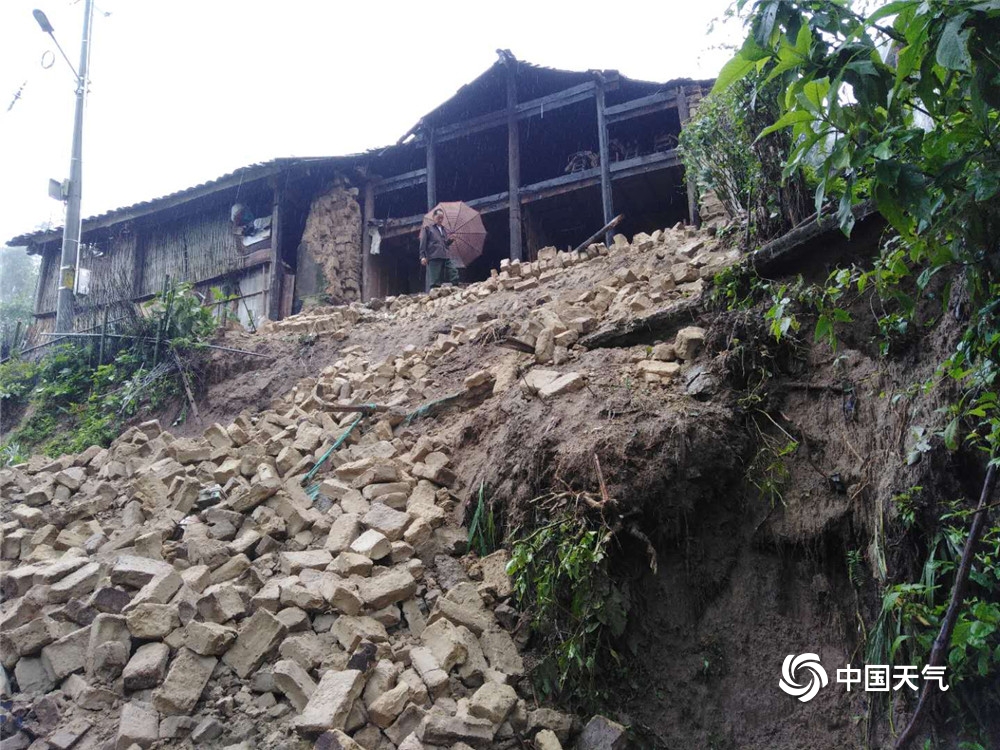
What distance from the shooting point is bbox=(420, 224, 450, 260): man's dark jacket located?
34.2 ft

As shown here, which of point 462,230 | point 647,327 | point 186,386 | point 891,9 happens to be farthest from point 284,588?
point 462,230

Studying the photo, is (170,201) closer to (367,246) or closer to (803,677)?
(367,246)

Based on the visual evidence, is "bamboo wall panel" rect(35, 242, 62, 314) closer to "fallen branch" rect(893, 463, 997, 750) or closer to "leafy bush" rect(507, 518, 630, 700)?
"leafy bush" rect(507, 518, 630, 700)

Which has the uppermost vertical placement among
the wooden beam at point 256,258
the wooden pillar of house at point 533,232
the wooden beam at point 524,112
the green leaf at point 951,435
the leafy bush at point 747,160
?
the wooden beam at point 524,112

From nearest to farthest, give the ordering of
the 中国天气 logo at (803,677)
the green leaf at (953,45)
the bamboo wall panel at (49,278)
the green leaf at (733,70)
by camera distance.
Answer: the green leaf at (953,45) < the green leaf at (733,70) < the 中国天气 logo at (803,677) < the bamboo wall panel at (49,278)

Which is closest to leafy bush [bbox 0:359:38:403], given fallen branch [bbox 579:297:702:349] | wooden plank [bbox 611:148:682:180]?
fallen branch [bbox 579:297:702:349]

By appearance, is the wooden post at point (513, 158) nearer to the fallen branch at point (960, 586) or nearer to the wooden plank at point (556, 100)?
the wooden plank at point (556, 100)

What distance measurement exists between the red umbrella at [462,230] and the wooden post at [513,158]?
62 centimetres

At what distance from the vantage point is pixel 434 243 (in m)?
10.4

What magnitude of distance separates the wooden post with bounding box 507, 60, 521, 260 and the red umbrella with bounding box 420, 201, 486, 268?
0.62m

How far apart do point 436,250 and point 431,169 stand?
256 cm

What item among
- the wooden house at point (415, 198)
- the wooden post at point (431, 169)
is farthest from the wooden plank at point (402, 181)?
the wooden post at point (431, 169)

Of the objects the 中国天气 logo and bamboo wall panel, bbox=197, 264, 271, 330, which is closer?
the 中国天气 logo

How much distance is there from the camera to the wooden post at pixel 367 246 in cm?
1209
